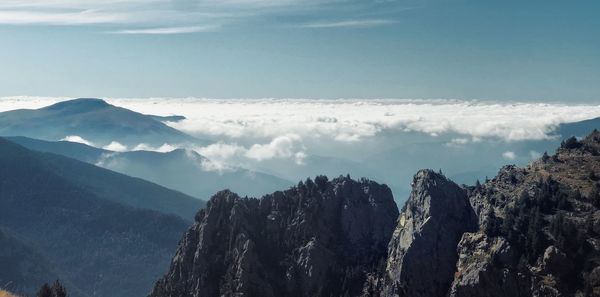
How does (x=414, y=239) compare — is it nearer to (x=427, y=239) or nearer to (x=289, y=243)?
(x=427, y=239)

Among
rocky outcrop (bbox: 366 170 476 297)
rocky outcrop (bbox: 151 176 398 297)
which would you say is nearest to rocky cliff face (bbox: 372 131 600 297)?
rocky outcrop (bbox: 366 170 476 297)

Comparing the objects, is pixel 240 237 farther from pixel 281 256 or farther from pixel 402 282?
pixel 402 282

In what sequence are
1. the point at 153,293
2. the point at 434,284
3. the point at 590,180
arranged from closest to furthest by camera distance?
the point at 434,284 → the point at 590,180 → the point at 153,293

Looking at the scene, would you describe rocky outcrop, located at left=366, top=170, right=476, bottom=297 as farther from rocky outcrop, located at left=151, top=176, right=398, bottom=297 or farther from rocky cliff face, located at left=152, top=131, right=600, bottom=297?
rocky outcrop, located at left=151, top=176, right=398, bottom=297

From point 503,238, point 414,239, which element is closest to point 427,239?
point 414,239

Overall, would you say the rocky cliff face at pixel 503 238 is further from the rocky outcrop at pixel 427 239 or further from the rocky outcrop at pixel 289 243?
the rocky outcrop at pixel 289 243

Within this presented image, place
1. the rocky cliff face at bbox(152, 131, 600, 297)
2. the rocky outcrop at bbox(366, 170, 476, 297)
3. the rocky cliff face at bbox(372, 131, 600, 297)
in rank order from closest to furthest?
1. the rocky cliff face at bbox(372, 131, 600, 297)
2. the rocky cliff face at bbox(152, 131, 600, 297)
3. the rocky outcrop at bbox(366, 170, 476, 297)

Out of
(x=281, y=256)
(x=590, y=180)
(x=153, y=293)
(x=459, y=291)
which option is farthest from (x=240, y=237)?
(x=590, y=180)
